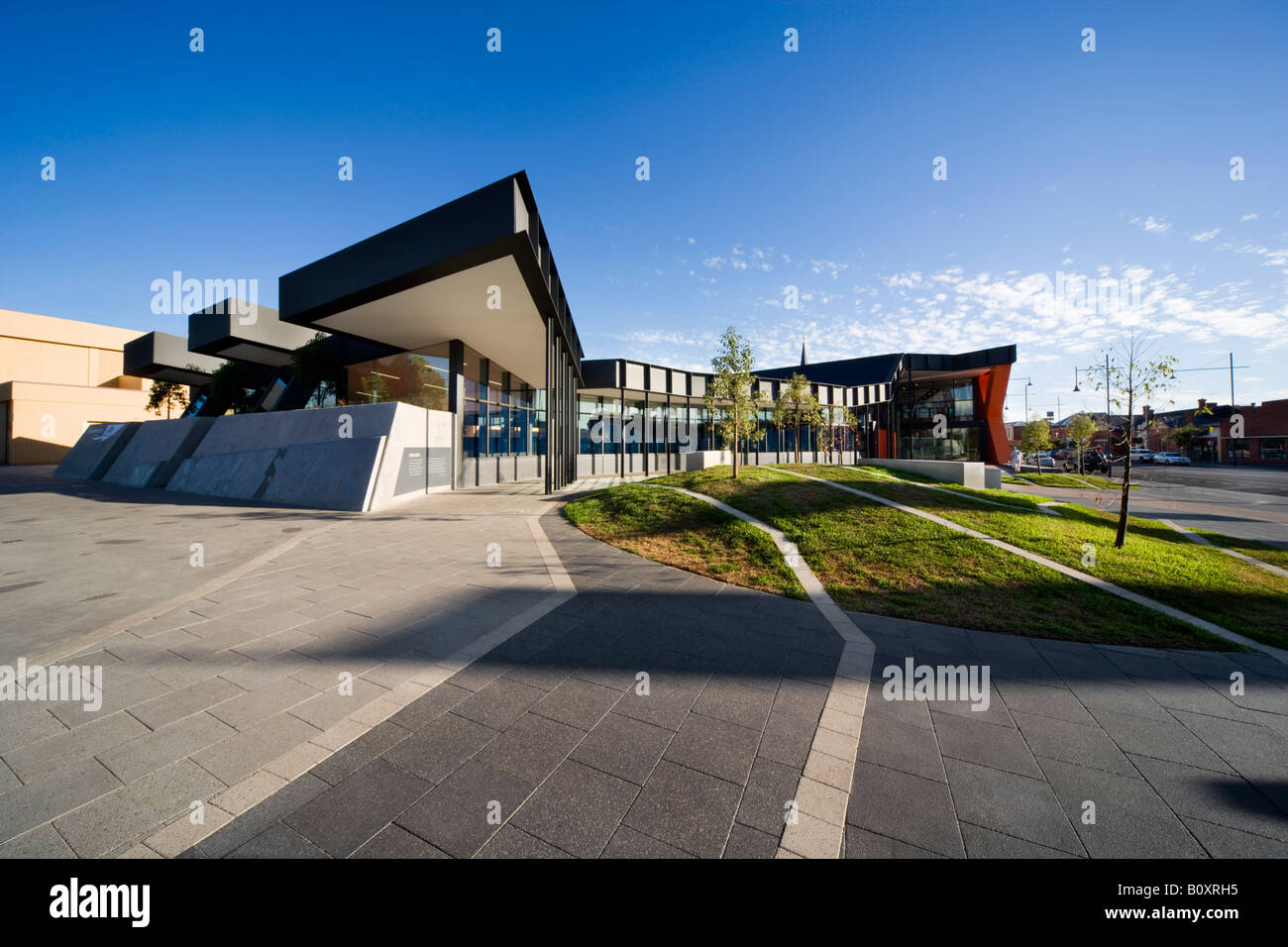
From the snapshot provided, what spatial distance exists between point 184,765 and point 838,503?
11.9 meters

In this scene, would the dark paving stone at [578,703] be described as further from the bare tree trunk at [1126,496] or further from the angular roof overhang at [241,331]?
the angular roof overhang at [241,331]

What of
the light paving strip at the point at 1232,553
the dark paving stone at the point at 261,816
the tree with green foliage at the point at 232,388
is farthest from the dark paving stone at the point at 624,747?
the tree with green foliage at the point at 232,388

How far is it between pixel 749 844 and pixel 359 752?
8.25 feet

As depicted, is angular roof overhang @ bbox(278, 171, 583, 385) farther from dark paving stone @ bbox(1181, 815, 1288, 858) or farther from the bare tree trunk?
the bare tree trunk

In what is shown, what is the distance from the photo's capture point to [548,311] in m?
17.0

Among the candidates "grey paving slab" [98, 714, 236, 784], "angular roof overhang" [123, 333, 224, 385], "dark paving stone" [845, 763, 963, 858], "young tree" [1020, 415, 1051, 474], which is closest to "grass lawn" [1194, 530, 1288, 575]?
"dark paving stone" [845, 763, 963, 858]

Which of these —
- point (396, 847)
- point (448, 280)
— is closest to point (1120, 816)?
point (396, 847)

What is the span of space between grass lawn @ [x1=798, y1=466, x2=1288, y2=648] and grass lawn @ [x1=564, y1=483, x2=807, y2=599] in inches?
199

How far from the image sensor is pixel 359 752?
2.96 metres

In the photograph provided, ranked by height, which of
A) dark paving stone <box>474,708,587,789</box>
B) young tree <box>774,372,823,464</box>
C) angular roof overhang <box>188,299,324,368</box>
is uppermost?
angular roof overhang <box>188,299,324,368</box>

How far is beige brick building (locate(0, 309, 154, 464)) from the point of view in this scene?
36.4 metres

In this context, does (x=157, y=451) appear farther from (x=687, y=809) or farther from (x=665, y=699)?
(x=687, y=809)

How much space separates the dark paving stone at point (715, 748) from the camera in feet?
9.29
